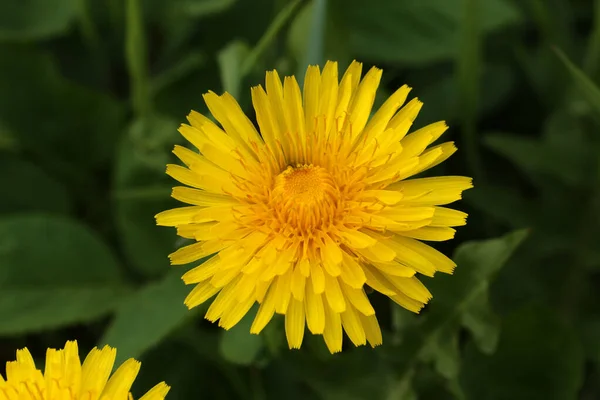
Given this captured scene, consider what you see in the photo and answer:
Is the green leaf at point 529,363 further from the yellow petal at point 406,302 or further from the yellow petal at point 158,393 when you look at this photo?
the yellow petal at point 158,393

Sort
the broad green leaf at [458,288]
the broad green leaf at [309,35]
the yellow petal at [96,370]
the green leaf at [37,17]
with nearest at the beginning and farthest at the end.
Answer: the yellow petal at [96,370], the broad green leaf at [458,288], the broad green leaf at [309,35], the green leaf at [37,17]

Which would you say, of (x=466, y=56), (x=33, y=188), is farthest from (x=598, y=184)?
(x=33, y=188)

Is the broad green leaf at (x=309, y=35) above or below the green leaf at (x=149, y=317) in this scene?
above

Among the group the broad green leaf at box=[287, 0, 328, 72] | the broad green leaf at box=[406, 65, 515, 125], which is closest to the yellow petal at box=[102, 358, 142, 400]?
the broad green leaf at box=[287, 0, 328, 72]

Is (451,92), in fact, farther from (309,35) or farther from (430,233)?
(430,233)

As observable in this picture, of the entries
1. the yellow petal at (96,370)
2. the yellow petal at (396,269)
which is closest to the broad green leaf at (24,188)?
the yellow petal at (96,370)

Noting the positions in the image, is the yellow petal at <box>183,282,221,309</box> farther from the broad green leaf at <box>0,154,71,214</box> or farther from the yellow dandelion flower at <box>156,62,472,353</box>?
the broad green leaf at <box>0,154,71,214</box>
